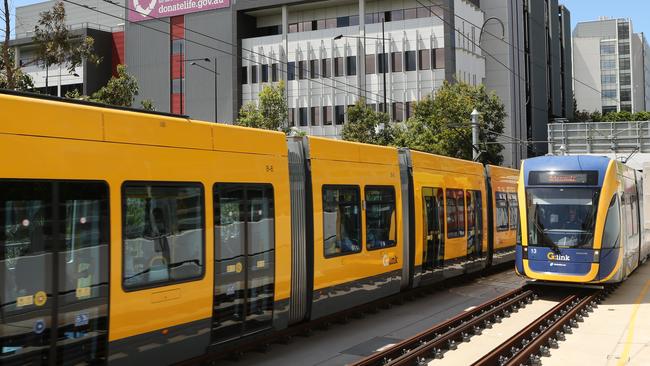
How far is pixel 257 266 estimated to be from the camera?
868 centimetres

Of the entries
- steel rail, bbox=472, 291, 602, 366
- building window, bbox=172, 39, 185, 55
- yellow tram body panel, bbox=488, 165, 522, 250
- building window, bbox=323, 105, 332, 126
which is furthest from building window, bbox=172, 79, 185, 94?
steel rail, bbox=472, 291, 602, 366

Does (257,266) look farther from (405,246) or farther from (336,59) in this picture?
(336,59)

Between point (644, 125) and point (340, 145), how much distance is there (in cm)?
3253

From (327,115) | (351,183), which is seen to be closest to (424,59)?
(327,115)

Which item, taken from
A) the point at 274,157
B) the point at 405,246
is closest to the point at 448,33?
the point at 405,246

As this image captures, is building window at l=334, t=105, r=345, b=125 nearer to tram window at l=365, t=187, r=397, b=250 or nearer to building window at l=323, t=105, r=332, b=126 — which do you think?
building window at l=323, t=105, r=332, b=126

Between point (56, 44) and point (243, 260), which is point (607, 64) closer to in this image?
point (56, 44)

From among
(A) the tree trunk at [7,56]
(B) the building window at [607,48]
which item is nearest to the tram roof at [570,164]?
(A) the tree trunk at [7,56]

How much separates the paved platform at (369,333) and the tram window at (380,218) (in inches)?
56.9

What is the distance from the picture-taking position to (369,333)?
11070mm

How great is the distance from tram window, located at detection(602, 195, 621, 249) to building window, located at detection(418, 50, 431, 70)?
119 ft

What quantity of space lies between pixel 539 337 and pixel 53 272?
290 inches

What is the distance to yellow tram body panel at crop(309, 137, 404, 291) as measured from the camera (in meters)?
10.2

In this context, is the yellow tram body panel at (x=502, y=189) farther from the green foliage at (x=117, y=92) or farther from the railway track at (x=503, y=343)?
the green foliage at (x=117, y=92)
